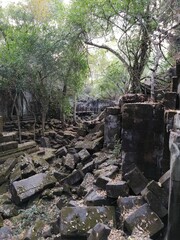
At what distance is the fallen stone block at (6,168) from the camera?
23.6ft

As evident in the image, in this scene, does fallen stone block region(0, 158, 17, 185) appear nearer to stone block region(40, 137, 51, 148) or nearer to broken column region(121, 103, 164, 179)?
stone block region(40, 137, 51, 148)

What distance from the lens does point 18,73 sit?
10.7m

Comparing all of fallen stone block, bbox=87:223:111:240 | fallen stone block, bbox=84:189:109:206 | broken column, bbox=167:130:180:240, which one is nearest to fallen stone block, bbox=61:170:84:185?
fallen stone block, bbox=84:189:109:206

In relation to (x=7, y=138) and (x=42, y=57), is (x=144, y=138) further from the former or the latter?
(x=42, y=57)

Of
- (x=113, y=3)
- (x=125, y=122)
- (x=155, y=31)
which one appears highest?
(x=113, y=3)

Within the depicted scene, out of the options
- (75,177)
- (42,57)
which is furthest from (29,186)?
(42,57)

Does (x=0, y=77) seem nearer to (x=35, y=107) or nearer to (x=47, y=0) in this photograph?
(x=35, y=107)

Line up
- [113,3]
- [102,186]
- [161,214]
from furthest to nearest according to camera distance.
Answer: [113,3] → [102,186] → [161,214]

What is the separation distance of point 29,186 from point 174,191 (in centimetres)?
412

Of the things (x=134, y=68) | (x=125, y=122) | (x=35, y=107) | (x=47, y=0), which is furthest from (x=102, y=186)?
(x=47, y=0)

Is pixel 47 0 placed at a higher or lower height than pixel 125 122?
higher

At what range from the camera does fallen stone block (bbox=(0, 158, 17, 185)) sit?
7186 mm

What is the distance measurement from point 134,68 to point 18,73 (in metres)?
5.05

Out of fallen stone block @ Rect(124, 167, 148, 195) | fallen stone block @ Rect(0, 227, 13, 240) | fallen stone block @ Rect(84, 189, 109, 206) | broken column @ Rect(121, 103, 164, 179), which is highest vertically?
broken column @ Rect(121, 103, 164, 179)
